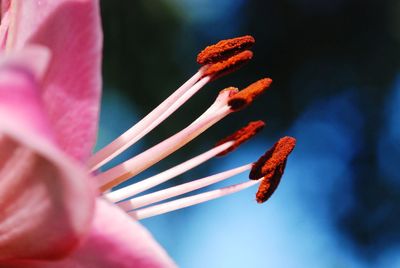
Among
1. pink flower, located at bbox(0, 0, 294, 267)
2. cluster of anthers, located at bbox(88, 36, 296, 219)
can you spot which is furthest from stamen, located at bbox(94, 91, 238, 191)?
pink flower, located at bbox(0, 0, 294, 267)

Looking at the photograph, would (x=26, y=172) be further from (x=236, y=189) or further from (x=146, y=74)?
(x=146, y=74)

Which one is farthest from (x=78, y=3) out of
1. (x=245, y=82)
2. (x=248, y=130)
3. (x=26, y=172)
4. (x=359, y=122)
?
(x=359, y=122)

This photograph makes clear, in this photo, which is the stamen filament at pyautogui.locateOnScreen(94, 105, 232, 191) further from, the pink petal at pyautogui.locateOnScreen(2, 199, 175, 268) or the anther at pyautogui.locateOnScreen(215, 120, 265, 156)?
the pink petal at pyautogui.locateOnScreen(2, 199, 175, 268)

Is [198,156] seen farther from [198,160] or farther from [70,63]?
[70,63]

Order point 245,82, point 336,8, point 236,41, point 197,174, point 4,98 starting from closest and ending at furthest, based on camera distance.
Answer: point 4,98 → point 236,41 → point 197,174 → point 245,82 → point 336,8

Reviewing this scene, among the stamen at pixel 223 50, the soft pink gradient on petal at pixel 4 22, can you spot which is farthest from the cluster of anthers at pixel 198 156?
the soft pink gradient on petal at pixel 4 22

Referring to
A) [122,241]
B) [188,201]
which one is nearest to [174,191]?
[188,201]

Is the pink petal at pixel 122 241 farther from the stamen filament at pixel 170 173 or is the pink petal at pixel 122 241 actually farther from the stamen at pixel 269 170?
the stamen at pixel 269 170
